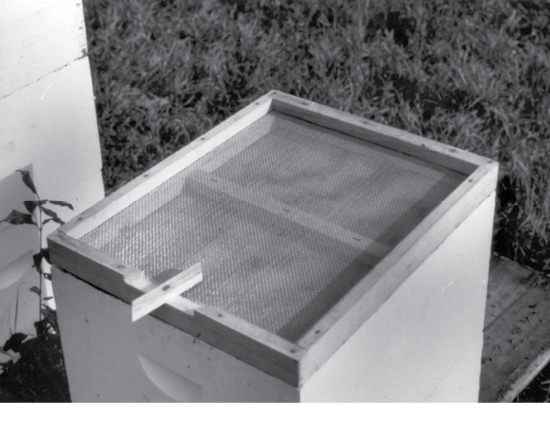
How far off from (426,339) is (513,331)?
3.61 feet

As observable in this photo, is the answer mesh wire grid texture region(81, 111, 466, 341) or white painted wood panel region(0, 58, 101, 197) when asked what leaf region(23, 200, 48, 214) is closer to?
white painted wood panel region(0, 58, 101, 197)

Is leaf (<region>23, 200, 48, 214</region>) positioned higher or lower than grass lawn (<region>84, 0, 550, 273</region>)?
higher

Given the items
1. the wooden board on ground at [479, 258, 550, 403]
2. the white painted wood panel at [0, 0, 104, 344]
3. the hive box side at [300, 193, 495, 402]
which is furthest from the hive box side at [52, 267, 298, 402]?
the wooden board on ground at [479, 258, 550, 403]

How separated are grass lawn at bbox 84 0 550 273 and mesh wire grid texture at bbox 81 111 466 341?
1.29 m

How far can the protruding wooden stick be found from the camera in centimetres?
138

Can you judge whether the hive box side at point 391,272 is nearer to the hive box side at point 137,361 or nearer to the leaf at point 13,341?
the hive box side at point 137,361

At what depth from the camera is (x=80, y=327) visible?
1.61 metres

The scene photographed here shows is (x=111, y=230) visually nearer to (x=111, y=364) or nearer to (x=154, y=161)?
(x=111, y=364)

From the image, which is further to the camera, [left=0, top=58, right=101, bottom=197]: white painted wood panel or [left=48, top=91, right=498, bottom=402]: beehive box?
[left=0, top=58, right=101, bottom=197]: white painted wood panel

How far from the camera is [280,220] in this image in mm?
1655

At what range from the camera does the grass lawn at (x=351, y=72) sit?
319 centimetres

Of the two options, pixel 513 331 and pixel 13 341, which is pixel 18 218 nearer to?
pixel 13 341

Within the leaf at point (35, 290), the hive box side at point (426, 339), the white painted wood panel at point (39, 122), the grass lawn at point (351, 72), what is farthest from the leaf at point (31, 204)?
the grass lawn at point (351, 72)

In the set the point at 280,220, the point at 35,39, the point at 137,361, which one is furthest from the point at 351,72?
the point at 137,361
